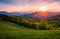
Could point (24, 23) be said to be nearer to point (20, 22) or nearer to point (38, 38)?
point (20, 22)

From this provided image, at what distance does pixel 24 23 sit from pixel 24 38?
1937cm

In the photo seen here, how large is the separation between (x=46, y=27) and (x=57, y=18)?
18287mm

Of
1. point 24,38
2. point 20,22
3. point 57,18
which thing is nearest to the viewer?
point 24,38

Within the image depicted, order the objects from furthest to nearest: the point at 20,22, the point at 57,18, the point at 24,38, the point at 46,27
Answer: the point at 57,18 → the point at 20,22 → the point at 46,27 → the point at 24,38

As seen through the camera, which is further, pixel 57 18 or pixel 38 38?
pixel 57 18

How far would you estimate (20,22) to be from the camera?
37.6 metres

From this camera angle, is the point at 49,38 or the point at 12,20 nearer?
the point at 49,38

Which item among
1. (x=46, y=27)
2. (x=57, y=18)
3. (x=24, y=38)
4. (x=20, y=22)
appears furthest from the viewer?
(x=57, y=18)

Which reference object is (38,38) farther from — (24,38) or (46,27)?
(46,27)

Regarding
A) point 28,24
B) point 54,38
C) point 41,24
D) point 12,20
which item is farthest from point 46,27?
point 54,38

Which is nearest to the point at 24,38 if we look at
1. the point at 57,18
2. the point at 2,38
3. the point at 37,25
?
the point at 2,38

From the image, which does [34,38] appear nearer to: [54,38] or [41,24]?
[54,38]

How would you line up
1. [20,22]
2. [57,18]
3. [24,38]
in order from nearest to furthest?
[24,38] < [20,22] < [57,18]

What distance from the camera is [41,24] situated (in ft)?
117
